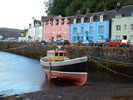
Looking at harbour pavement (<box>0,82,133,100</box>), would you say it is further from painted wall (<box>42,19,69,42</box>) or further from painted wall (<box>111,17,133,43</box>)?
painted wall (<box>42,19,69,42</box>)

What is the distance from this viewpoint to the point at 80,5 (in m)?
69.6

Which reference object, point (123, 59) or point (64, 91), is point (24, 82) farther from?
point (123, 59)

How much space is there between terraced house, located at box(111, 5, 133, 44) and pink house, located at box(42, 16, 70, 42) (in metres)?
15.5

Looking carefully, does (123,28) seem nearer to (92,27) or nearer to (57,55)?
(92,27)

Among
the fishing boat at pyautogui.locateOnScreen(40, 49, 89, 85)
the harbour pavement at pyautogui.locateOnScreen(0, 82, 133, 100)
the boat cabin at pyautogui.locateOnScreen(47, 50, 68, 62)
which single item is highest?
the boat cabin at pyautogui.locateOnScreen(47, 50, 68, 62)

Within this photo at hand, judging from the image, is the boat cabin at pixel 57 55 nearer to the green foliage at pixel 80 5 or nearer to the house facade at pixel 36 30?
the green foliage at pixel 80 5

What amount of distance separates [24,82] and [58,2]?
57763 millimetres

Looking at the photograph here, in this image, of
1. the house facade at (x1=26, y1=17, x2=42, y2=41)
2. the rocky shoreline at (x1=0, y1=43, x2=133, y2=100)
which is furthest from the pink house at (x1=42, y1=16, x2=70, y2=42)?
the rocky shoreline at (x1=0, y1=43, x2=133, y2=100)

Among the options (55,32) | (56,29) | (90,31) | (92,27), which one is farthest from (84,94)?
(55,32)

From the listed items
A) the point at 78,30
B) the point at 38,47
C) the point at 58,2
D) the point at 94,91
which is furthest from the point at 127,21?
the point at 58,2

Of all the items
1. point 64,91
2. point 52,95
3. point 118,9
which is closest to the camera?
point 52,95

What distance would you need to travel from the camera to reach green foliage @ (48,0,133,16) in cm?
5795

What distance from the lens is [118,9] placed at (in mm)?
42406

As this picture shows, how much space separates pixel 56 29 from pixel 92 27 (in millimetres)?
14775
